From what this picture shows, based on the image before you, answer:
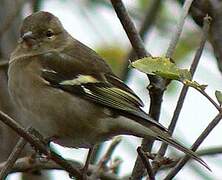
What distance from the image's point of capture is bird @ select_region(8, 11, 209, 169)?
12.4ft

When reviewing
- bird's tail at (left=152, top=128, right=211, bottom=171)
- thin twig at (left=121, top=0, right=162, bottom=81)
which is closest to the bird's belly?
bird's tail at (left=152, top=128, right=211, bottom=171)

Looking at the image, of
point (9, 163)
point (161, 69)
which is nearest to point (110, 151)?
point (9, 163)

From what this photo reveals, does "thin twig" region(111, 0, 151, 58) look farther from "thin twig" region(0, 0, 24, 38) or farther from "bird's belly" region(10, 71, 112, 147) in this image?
"thin twig" region(0, 0, 24, 38)

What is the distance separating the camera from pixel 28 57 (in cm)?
426

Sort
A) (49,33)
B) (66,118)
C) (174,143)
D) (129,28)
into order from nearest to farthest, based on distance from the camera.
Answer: (129,28) → (174,143) → (66,118) → (49,33)

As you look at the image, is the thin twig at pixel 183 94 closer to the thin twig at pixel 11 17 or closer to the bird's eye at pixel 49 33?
the bird's eye at pixel 49 33

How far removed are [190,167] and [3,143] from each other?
4.59 feet

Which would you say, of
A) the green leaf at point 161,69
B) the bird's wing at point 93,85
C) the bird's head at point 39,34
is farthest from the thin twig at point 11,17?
the green leaf at point 161,69

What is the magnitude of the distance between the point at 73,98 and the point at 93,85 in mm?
137

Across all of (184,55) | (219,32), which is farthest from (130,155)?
(219,32)

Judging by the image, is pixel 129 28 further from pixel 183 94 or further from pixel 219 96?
pixel 219 96

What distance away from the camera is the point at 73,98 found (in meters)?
3.93

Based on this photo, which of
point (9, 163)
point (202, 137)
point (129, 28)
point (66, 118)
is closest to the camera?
point (202, 137)

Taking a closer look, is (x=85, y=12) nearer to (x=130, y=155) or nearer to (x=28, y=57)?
(x=130, y=155)
